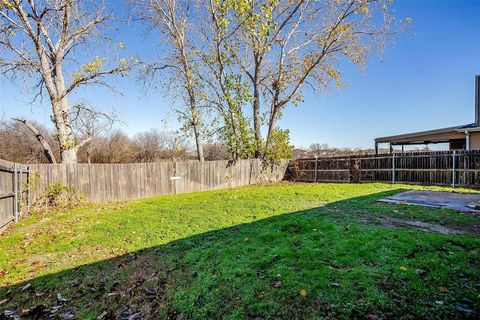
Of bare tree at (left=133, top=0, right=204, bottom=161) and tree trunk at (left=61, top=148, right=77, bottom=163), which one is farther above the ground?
bare tree at (left=133, top=0, right=204, bottom=161)

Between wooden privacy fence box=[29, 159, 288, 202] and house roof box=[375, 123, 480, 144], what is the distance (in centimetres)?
839

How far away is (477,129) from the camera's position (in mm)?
12117

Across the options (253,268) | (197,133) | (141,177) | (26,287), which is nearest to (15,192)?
(141,177)

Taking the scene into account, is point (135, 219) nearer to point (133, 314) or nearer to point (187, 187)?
point (133, 314)

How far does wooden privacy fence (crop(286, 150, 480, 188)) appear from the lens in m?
10.4

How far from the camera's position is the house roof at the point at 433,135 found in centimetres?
1305

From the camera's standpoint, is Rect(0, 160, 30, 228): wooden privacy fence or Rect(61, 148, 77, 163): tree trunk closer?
Rect(0, 160, 30, 228): wooden privacy fence

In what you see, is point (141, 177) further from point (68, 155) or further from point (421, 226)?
point (421, 226)

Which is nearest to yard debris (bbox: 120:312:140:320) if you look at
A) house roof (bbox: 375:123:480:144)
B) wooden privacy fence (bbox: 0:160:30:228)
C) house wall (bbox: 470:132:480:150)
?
wooden privacy fence (bbox: 0:160:30:228)

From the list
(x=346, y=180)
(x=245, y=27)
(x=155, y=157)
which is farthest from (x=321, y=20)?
(x=155, y=157)

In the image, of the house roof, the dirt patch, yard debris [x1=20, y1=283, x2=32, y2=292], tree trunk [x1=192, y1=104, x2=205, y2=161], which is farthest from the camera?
tree trunk [x1=192, y1=104, x2=205, y2=161]

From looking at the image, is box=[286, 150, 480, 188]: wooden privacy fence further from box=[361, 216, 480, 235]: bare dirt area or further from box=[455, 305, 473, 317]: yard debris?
box=[455, 305, 473, 317]: yard debris

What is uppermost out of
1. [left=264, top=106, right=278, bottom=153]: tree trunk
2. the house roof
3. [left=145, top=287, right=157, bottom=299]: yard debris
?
[left=264, top=106, right=278, bottom=153]: tree trunk

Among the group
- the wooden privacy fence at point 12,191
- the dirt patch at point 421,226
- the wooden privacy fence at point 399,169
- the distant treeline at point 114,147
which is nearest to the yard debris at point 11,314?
the wooden privacy fence at point 12,191
